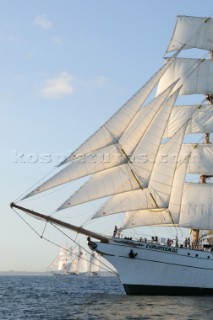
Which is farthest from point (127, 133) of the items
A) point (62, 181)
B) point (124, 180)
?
point (62, 181)

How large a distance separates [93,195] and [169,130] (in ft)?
55.2

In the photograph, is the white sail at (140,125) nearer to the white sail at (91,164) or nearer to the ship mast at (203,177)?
the white sail at (91,164)

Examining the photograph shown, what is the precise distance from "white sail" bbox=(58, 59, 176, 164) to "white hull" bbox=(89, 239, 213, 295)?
9.10 metres

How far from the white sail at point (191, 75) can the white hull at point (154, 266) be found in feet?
56.0

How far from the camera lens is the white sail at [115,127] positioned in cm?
3688

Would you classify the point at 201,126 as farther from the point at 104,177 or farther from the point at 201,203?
the point at 104,177

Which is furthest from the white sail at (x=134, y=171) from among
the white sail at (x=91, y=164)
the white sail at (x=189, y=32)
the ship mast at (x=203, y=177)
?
the white sail at (x=189, y=32)

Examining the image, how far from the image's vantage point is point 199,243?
4841 centimetres

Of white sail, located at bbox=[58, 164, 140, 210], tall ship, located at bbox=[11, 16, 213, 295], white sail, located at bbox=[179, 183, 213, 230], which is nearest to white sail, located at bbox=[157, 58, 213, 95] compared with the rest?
tall ship, located at bbox=[11, 16, 213, 295]

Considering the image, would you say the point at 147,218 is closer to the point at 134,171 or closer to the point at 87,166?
the point at 134,171

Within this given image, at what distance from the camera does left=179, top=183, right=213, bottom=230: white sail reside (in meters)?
47.0

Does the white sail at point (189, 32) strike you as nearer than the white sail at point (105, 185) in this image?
No

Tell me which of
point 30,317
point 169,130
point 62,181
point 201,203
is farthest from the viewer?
point 169,130

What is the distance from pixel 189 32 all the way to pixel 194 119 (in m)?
9.19
